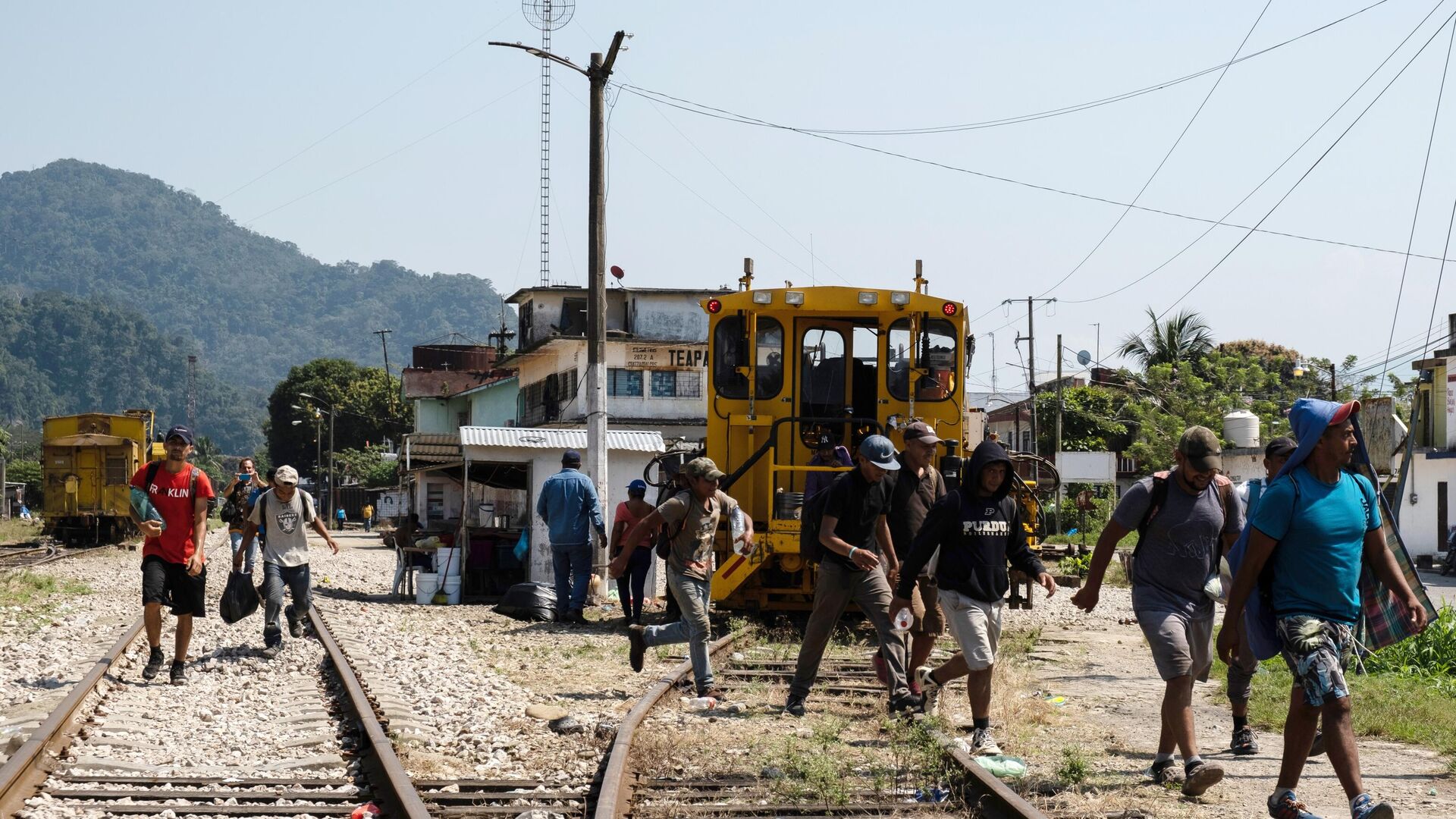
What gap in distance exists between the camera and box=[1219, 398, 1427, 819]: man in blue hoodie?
5.98m

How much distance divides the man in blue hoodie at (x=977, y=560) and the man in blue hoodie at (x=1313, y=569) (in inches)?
74.1

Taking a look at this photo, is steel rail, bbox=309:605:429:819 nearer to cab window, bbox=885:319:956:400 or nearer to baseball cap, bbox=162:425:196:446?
baseball cap, bbox=162:425:196:446

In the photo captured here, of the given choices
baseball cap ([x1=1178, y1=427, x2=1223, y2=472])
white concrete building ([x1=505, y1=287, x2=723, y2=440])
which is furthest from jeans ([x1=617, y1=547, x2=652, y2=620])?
white concrete building ([x1=505, y1=287, x2=723, y2=440])

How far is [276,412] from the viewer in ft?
364

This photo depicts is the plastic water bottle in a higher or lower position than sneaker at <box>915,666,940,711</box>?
higher

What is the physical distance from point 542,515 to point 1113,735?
28.3ft

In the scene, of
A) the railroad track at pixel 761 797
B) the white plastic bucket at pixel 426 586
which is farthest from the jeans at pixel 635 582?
the railroad track at pixel 761 797

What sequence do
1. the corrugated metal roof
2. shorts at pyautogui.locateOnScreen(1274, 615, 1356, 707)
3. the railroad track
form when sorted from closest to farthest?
shorts at pyautogui.locateOnScreen(1274, 615, 1356, 707)
the railroad track
the corrugated metal roof

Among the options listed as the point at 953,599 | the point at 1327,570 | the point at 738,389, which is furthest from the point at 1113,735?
the point at 738,389

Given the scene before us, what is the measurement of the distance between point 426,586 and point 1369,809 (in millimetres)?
14371

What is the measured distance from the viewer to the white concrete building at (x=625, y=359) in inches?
1875

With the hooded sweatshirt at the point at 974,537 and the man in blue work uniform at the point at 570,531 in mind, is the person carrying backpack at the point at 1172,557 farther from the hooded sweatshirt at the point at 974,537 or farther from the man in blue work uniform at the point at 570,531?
the man in blue work uniform at the point at 570,531

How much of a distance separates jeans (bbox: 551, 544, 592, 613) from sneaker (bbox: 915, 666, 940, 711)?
22.9ft

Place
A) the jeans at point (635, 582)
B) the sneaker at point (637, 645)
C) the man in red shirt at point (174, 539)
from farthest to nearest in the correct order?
the jeans at point (635, 582) → the man in red shirt at point (174, 539) → the sneaker at point (637, 645)
